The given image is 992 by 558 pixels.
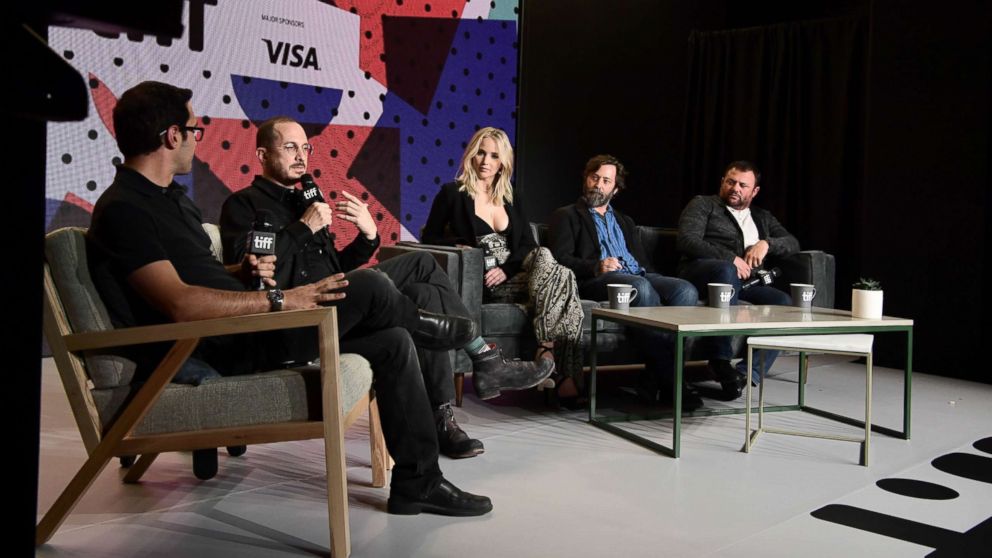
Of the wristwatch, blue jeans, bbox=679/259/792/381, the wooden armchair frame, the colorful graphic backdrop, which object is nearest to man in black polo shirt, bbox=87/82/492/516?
the wristwatch

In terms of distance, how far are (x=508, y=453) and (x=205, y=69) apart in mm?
2999

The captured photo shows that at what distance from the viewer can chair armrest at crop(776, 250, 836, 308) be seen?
482 centimetres

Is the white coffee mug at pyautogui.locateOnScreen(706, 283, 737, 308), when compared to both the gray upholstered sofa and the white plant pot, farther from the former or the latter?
the white plant pot

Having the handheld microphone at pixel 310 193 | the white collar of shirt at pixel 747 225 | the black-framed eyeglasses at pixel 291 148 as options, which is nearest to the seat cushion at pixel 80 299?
the handheld microphone at pixel 310 193

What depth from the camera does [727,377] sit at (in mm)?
4234

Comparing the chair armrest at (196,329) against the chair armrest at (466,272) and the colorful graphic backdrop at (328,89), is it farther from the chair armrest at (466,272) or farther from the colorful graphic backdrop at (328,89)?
the colorful graphic backdrop at (328,89)

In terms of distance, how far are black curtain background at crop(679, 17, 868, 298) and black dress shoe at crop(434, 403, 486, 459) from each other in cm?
371

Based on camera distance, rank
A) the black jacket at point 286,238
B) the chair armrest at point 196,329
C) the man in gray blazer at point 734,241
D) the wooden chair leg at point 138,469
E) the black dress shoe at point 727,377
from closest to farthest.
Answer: the chair armrest at point 196,329 < the wooden chair leg at point 138,469 < the black jacket at point 286,238 < the black dress shoe at point 727,377 < the man in gray blazer at point 734,241

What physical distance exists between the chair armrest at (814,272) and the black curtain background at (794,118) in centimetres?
119

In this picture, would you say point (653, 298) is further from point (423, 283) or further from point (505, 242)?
point (423, 283)

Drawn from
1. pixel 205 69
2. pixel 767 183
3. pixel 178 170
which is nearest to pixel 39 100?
pixel 178 170

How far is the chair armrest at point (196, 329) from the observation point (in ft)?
6.76

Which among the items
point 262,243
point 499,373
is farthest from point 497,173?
point 262,243

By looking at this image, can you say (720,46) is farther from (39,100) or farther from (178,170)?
(39,100)
